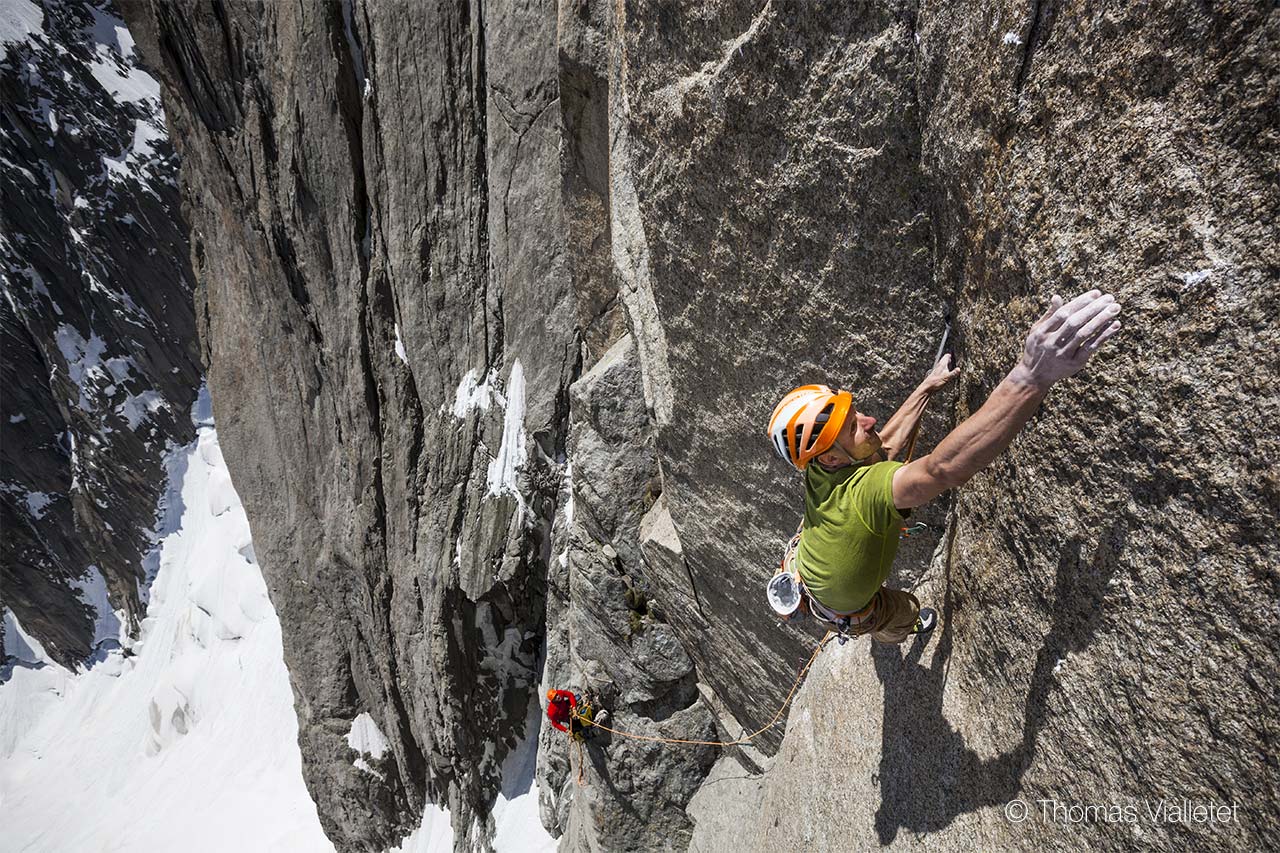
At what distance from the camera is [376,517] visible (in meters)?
15.7

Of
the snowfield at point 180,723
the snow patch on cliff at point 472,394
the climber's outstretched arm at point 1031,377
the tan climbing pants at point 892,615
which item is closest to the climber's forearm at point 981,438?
the climber's outstretched arm at point 1031,377

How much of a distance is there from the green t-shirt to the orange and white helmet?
0.18 metres

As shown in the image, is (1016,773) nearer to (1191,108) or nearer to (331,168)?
(1191,108)

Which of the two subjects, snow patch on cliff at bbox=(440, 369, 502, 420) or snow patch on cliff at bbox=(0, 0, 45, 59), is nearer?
snow patch on cliff at bbox=(440, 369, 502, 420)

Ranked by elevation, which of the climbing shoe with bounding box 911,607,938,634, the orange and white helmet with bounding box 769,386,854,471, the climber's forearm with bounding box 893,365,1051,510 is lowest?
the climbing shoe with bounding box 911,607,938,634

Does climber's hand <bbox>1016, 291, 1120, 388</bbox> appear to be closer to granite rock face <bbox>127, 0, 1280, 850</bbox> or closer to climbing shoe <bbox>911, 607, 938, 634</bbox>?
granite rock face <bbox>127, 0, 1280, 850</bbox>

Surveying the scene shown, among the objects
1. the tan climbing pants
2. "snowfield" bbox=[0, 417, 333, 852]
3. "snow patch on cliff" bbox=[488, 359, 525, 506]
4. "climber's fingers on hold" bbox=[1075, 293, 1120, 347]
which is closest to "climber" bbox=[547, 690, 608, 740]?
"snow patch on cliff" bbox=[488, 359, 525, 506]

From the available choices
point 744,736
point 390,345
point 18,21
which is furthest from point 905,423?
point 18,21

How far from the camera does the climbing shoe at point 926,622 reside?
401cm

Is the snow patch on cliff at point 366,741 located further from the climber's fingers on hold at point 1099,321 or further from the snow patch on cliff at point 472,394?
the climber's fingers on hold at point 1099,321

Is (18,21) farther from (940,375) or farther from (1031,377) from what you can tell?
(1031,377)

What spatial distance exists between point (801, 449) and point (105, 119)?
46613mm

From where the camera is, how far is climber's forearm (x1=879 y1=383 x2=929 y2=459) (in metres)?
3.66

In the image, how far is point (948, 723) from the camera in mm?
3684
